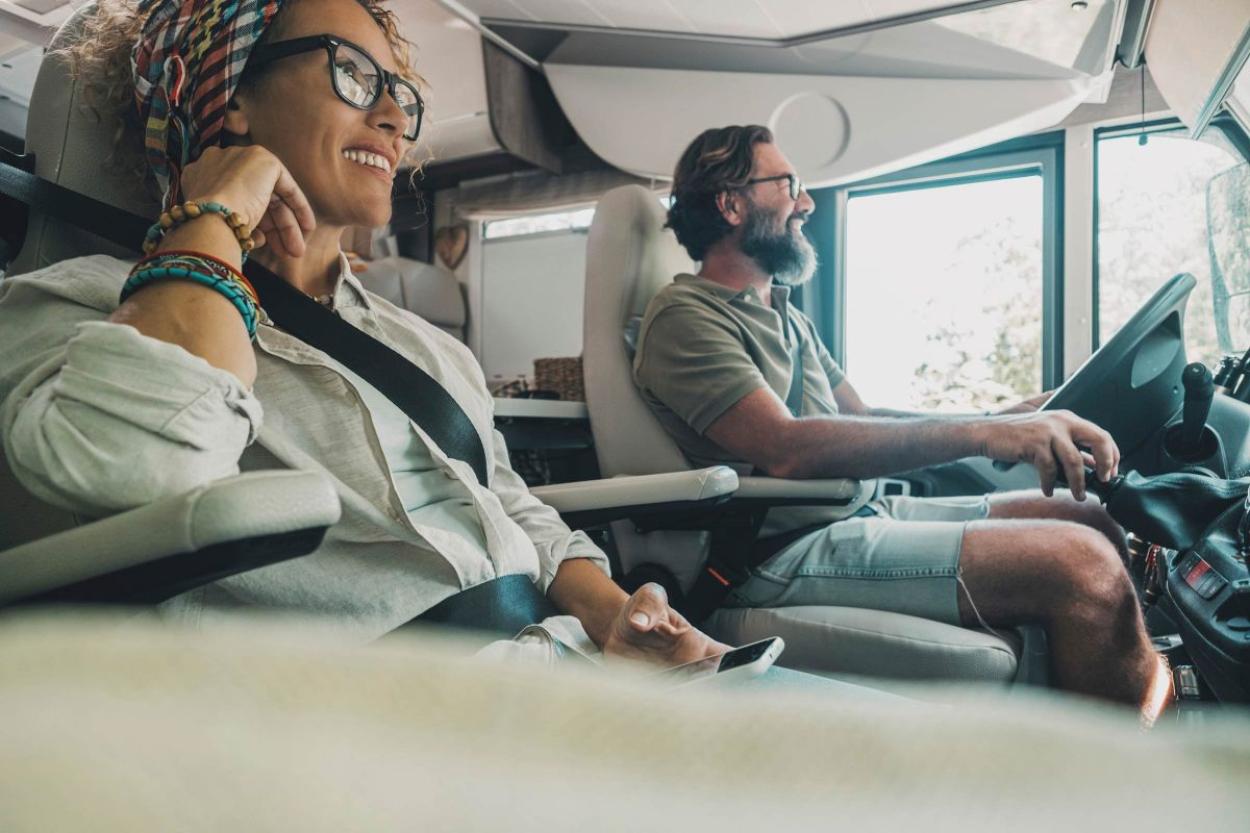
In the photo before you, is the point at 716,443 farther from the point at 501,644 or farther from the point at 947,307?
the point at 947,307

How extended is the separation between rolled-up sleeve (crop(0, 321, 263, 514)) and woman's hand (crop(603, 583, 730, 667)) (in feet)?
1.27

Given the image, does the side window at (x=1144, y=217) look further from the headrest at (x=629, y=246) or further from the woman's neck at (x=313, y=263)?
the woman's neck at (x=313, y=263)

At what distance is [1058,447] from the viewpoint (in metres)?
1.20

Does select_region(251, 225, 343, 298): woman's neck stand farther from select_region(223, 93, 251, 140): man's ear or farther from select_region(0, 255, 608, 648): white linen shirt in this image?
select_region(223, 93, 251, 140): man's ear

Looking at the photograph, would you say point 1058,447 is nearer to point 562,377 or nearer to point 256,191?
point 256,191

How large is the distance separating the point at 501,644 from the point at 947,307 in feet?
9.43

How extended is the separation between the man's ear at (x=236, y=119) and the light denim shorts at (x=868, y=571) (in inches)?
35.8

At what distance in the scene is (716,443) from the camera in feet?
5.13

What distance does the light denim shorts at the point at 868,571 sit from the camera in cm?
126

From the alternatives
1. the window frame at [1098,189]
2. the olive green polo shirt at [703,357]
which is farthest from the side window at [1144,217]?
the olive green polo shirt at [703,357]

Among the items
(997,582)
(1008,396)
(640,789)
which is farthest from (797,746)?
(1008,396)

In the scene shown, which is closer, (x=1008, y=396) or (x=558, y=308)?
(x=1008, y=396)

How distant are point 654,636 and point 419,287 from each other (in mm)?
3577

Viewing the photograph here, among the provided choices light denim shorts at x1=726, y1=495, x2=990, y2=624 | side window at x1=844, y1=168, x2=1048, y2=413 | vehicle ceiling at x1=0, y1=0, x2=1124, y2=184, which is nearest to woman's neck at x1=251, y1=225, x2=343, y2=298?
light denim shorts at x1=726, y1=495, x2=990, y2=624
